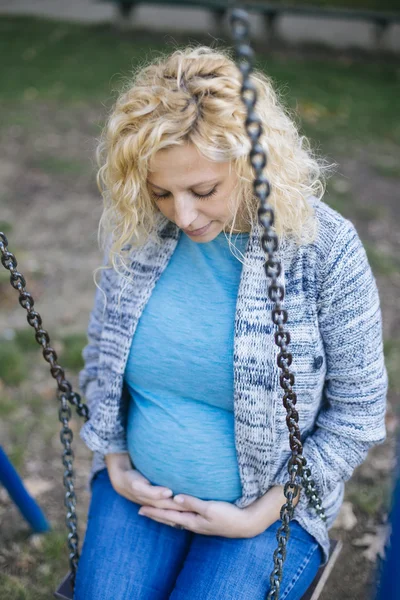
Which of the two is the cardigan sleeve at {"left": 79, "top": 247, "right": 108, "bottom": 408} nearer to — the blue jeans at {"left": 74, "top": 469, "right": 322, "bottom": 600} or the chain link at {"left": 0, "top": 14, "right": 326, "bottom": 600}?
the chain link at {"left": 0, "top": 14, "right": 326, "bottom": 600}

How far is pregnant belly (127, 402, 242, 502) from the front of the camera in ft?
5.85

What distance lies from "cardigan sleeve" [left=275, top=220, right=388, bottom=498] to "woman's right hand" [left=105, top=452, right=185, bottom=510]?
33cm

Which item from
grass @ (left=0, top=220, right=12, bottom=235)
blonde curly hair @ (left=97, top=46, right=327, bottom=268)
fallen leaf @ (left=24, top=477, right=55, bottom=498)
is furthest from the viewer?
grass @ (left=0, top=220, right=12, bottom=235)

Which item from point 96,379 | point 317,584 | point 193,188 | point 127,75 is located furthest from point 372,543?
point 127,75

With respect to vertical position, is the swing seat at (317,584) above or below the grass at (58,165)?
below

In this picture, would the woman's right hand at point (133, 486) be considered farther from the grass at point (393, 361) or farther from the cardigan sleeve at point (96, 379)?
the grass at point (393, 361)

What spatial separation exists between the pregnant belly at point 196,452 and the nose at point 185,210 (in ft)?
1.69

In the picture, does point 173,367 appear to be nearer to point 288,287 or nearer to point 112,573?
point 288,287

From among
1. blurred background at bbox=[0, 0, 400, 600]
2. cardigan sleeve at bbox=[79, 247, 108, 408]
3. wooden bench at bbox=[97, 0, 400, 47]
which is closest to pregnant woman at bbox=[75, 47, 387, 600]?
cardigan sleeve at bbox=[79, 247, 108, 408]

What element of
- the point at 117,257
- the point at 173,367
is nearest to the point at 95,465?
the point at 173,367

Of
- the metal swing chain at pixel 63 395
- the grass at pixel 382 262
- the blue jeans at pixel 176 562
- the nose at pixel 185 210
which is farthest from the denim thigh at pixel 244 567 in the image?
the grass at pixel 382 262

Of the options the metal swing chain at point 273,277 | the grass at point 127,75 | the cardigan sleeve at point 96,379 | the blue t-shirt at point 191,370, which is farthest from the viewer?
the grass at point 127,75

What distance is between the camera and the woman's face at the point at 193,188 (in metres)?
1.59

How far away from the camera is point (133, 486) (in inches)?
73.5
